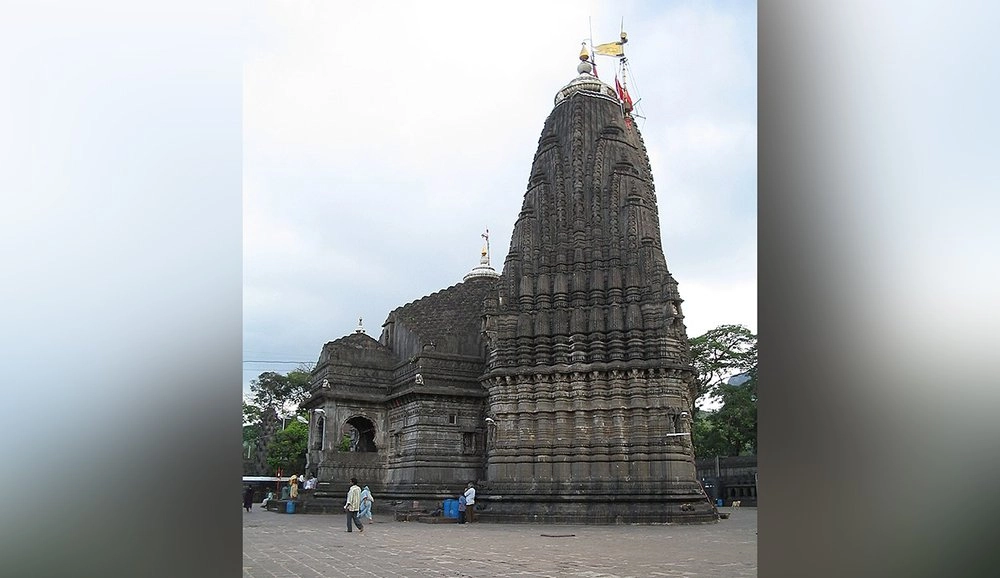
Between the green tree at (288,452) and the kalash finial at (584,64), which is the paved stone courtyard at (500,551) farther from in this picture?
the green tree at (288,452)

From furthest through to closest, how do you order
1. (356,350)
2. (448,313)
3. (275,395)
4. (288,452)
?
(275,395) < (288,452) < (448,313) < (356,350)

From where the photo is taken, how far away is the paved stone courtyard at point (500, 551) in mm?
9445

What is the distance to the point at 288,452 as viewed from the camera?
47.9m

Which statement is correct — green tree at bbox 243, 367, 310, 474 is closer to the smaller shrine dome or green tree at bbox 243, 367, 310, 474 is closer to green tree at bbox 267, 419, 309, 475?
green tree at bbox 267, 419, 309, 475

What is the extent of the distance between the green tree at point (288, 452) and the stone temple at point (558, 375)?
2099 cm

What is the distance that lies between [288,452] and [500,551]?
126 ft

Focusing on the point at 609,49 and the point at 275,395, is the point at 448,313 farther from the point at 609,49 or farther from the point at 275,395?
the point at 275,395

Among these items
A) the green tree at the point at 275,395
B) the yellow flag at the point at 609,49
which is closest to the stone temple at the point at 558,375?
the yellow flag at the point at 609,49

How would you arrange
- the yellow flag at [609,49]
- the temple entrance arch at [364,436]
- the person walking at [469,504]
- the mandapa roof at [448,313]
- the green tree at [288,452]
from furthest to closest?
1. the green tree at [288,452]
2. the yellow flag at [609,49]
3. the temple entrance arch at [364,436]
4. the mandapa roof at [448,313]
5. the person walking at [469,504]

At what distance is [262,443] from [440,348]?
28427 mm

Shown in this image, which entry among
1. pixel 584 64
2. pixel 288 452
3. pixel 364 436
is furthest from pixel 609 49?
pixel 288 452

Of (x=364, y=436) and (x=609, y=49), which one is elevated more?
(x=609, y=49)
